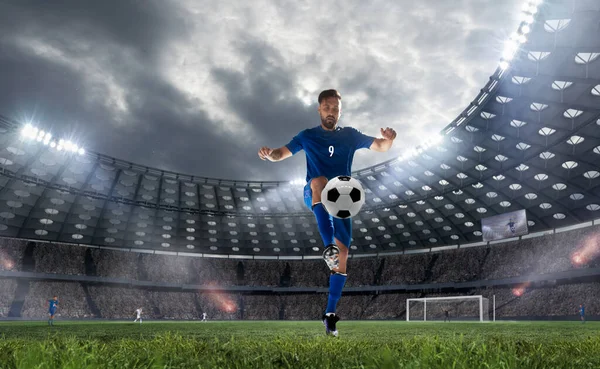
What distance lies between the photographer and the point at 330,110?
6.25m

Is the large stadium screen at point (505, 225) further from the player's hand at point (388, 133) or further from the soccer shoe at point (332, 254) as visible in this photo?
the soccer shoe at point (332, 254)

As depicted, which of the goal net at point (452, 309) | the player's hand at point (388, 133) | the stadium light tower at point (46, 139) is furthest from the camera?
the goal net at point (452, 309)

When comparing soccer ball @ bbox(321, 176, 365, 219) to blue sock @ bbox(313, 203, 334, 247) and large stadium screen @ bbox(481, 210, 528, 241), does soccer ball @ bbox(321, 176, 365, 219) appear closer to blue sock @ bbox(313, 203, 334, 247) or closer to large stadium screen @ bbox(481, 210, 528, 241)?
blue sock @ bbox(313, 203, 334, 247)

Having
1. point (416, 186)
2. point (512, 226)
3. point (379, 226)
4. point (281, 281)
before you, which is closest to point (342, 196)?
point (416, 186)

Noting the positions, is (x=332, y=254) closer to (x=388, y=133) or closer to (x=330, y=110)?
(x=388, y=133)

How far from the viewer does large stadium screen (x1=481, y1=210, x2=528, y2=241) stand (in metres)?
42.6

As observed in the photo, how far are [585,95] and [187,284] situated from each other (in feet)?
166

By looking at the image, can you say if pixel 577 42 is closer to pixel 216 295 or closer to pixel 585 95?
pixel 585 95

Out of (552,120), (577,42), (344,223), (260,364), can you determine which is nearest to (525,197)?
(552,120)

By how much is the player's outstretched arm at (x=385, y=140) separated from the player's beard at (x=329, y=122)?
2.12 ft

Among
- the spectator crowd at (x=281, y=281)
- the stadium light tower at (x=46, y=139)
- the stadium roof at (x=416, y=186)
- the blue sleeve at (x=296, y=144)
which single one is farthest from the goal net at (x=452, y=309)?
the blue sleeve at (x=296, y=144)

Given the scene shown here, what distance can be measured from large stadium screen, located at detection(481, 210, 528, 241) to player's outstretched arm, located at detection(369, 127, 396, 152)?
4100cm

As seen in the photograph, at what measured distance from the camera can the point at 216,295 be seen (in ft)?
203

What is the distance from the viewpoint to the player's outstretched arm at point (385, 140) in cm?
620
